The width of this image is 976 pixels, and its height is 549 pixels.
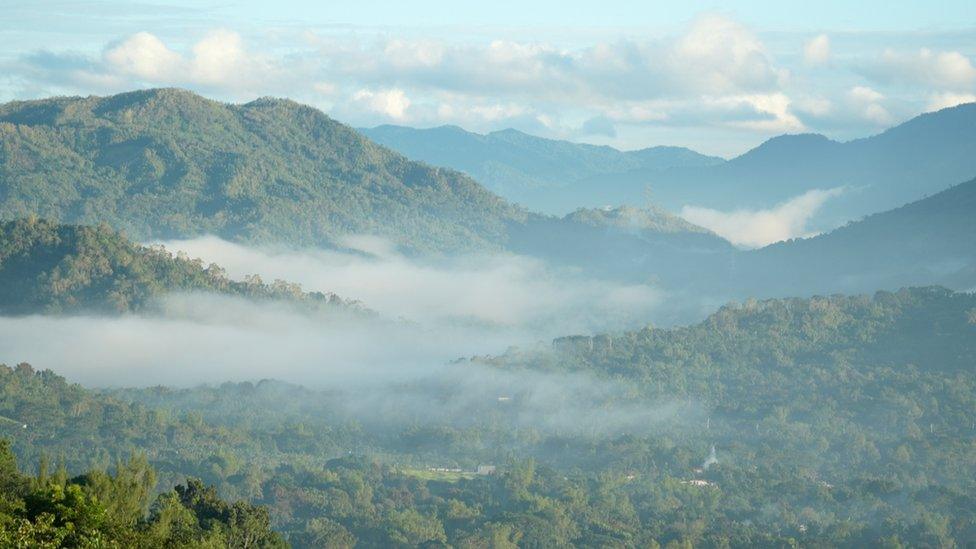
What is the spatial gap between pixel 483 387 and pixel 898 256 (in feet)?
215

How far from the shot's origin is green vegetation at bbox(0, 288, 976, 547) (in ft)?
291

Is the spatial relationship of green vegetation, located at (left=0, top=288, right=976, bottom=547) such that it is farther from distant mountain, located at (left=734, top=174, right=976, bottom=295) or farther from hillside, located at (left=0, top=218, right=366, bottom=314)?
distant mountain, located at (left=734, top=174, right=976, bottom=295)

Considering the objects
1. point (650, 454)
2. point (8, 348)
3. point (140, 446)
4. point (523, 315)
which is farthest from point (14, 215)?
point (650, 454)

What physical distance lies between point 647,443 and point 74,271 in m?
49.7

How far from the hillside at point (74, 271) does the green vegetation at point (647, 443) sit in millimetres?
12151

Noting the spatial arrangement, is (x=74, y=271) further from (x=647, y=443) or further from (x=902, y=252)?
(x=902, y=252)

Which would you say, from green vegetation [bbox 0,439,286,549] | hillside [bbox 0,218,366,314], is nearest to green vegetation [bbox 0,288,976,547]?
hillside [bbox 0,218,366,314]

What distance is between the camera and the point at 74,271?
429 feet

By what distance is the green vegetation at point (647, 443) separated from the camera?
88.7m

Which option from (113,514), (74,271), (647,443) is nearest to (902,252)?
(647,443)

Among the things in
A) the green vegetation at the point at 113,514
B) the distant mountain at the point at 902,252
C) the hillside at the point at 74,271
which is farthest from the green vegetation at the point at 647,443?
the distant mountain at the point at 902,252

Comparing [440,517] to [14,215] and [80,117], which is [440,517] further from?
[80,117]

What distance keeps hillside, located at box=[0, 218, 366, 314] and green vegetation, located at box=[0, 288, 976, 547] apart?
39.9 ft

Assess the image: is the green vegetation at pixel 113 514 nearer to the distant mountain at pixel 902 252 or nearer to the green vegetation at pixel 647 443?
the green vegetation at pixel 647 443
